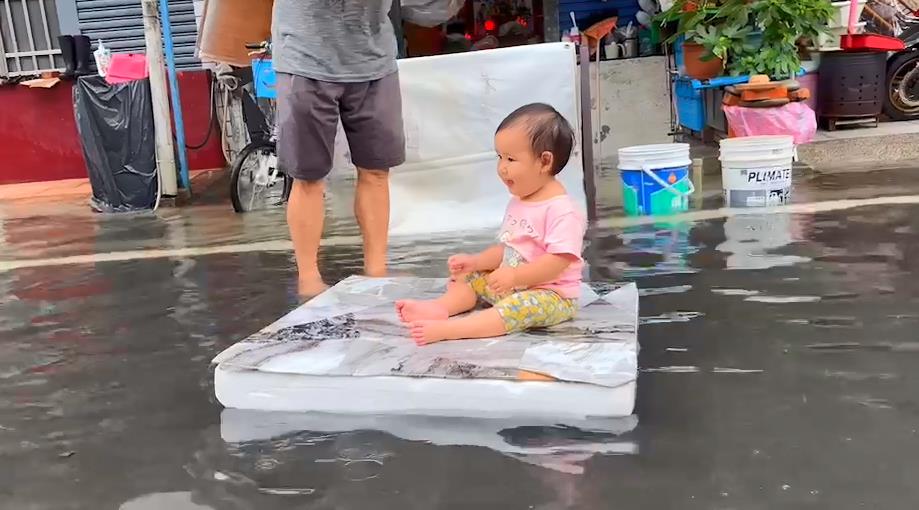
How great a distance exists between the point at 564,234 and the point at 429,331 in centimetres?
42

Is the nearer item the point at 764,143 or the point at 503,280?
the point at 503,280

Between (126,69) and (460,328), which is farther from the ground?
(126,69)

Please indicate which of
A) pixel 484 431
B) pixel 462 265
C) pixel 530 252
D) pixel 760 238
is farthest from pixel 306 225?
pixel 760 238

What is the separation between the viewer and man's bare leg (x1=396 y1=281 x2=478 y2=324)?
2.01 meters

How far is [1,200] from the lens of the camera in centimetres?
646

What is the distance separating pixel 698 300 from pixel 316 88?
4.49ft

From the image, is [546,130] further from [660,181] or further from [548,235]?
[660,181]

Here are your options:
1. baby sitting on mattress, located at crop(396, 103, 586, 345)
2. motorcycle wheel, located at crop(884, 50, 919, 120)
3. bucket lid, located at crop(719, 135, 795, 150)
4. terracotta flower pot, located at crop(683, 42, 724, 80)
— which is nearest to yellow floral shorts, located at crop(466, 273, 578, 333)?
baby sitting on mattress, located at crop(396, 103, 586, 345)

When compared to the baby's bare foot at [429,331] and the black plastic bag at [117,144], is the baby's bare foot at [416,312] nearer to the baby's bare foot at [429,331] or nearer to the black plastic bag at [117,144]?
the baby's bare foot at [429,331]

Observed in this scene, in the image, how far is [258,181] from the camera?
16.9ft

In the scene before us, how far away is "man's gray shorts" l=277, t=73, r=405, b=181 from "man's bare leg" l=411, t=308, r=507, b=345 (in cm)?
100

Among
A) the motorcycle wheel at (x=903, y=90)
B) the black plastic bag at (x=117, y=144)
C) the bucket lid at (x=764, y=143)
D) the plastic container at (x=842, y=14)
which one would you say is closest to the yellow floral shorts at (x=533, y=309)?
the bucket lid at (x=764, y=143)

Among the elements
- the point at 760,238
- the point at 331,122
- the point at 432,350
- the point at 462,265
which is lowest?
the point at 760,238

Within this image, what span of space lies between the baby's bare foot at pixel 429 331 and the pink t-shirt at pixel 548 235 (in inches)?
11.3
